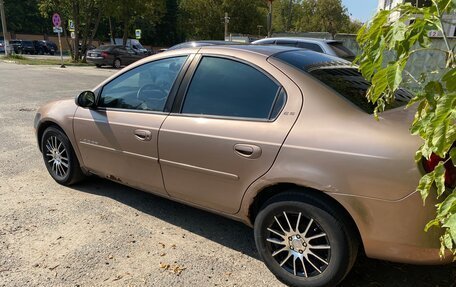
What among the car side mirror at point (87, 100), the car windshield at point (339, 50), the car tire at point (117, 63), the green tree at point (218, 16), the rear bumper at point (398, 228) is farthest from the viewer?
the green tree at point (218, 16)

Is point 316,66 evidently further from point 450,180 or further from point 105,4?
point 105,4

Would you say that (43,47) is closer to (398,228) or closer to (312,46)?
(312,46)

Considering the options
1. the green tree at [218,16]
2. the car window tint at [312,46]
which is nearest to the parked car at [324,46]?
the car window tint at [312,46]

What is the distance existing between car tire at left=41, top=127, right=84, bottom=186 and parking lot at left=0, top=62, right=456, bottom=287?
125mm

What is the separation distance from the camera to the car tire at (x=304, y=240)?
268 centimetres

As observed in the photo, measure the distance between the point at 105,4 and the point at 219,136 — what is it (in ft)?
95.6

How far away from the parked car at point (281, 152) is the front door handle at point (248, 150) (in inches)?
0.4

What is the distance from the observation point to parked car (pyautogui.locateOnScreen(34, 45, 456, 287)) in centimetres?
248

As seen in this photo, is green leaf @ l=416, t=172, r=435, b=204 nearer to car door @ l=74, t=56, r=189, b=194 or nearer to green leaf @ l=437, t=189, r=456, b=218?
green leaf @ l=437, t=189, r=456, b=218

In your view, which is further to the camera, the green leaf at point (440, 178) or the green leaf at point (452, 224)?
the green leaf at point (440, 178)

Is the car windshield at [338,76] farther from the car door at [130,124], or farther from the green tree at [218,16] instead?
the green tree at [218,16]

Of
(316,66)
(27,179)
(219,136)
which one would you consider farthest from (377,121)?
(27,179)

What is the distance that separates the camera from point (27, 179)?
5.00 meters

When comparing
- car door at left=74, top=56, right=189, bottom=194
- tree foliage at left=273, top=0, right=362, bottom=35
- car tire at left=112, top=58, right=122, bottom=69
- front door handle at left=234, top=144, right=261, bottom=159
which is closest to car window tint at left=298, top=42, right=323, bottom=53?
car door at left=74, top=56, right=189, bottom=194
